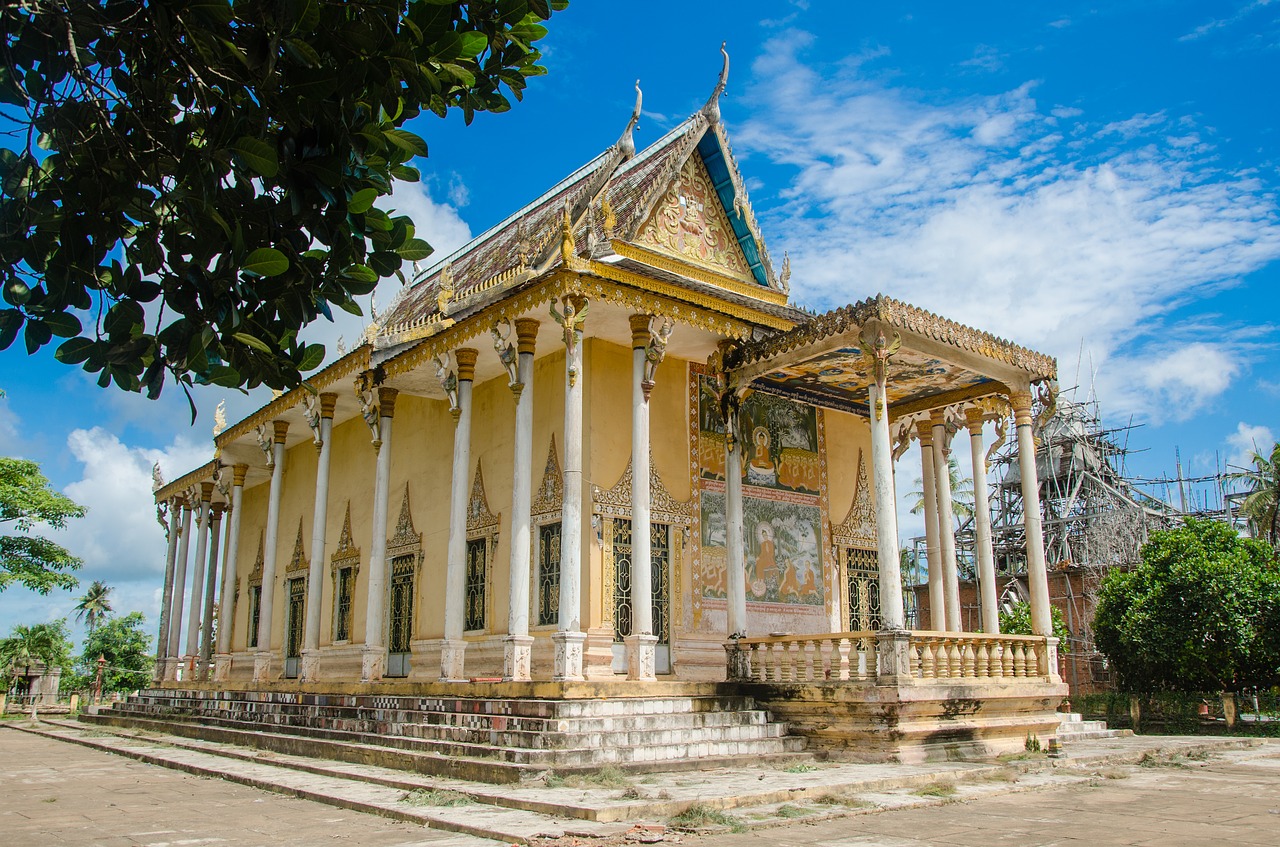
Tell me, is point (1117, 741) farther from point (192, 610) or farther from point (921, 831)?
point (192, 610)

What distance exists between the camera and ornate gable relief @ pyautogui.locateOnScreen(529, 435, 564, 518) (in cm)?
1257

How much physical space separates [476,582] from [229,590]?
7.87 meters

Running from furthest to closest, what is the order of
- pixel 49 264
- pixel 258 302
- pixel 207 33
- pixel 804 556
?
pixel 804 556, pixel 258 302, pixel 49 264, pixel 207 33

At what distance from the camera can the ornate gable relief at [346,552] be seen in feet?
55.9

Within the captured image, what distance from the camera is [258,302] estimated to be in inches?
157

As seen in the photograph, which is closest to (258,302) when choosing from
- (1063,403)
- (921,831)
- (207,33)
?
(207,33)

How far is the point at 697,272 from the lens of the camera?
13508 millimetres

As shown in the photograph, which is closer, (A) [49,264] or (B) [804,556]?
(A) [49,264]

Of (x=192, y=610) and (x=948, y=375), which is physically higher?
(x=948, y=375)

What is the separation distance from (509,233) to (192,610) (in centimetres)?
1061

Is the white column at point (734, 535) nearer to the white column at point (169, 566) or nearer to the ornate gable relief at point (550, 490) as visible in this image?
the ornate gable relief at point (550, 490)

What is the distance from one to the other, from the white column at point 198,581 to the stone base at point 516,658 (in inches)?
504

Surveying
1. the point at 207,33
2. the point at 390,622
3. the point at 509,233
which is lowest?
the point at 390,622

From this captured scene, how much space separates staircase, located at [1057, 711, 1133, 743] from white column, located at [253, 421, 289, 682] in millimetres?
12078
